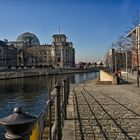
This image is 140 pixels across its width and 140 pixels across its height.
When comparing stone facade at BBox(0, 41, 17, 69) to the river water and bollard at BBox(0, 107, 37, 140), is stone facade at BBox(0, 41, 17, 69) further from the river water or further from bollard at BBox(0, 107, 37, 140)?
bollard at BBox(0, 107, 37, 140)

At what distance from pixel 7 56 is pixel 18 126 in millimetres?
156205

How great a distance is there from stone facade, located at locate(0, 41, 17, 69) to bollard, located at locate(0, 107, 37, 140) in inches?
5588

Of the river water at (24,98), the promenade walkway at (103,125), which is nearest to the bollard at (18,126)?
the river water at (24,98)

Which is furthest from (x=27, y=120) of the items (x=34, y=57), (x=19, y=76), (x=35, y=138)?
(x=34, y=57)

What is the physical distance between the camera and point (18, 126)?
119 inches

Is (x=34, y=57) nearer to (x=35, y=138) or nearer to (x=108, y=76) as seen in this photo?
(x=108, y=76)

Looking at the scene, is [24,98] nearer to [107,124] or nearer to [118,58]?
[107,124]

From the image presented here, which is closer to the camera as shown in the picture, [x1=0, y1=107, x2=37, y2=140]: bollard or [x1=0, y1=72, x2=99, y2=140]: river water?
[x1=0, y1=107, x2=37, y2=140]: bollard

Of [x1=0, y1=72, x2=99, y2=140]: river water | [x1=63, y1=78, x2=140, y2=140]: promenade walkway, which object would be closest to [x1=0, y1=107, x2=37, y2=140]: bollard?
[x1=0, y1=72, x2=99, y2=140]: river water

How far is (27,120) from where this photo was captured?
3.12 meters

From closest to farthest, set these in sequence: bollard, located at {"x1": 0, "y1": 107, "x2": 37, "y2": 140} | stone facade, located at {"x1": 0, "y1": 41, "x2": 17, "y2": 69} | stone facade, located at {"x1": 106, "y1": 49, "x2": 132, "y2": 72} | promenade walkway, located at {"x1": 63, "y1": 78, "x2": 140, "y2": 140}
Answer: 1. bollard, located at {"x1": 0, "y1": 107, "x2": 37, "y2": 140}
2. promenade walkway, located at {"x1": 63, "y1": 78, "x2": 140, "y2": 140}
3. stone facade, located at {"x1": 106, "y1": 49, "x2": 132, "y2": 72}
4. stone facade, located at {"x1": 0, "y1": 41, "x2": 17, "y2": 69}

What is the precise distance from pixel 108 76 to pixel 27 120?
3628cm

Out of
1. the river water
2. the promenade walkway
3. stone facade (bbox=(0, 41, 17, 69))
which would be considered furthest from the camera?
stone facade (bbox=(0, 41, 17, 69))

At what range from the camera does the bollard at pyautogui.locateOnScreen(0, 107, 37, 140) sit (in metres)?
3.01
